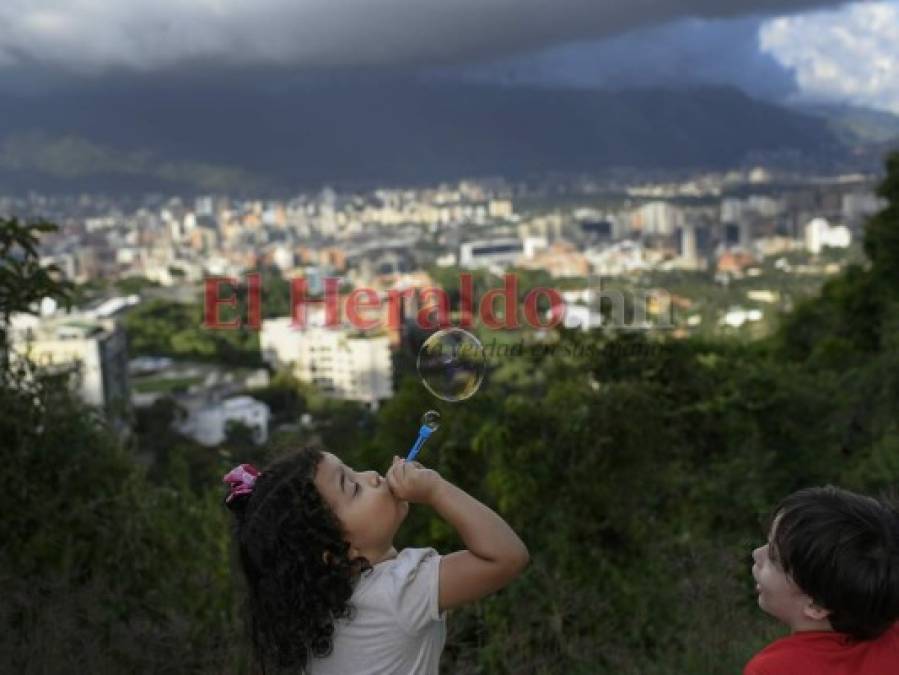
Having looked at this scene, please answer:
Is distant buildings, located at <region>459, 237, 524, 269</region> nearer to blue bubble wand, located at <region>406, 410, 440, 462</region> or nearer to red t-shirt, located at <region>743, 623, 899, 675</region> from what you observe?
blue bubble wand, located at <region>406, 410, 440, 462</region>

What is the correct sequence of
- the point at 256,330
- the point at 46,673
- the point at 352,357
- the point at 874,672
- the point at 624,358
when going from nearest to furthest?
the point at 874,672 < the point at 46,673 < the point at 624,358 < the point at 352,357 < the point at 256,330

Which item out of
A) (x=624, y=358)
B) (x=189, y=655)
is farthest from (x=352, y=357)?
(x=189, y=655)

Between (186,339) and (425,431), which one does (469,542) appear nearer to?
(425,431)

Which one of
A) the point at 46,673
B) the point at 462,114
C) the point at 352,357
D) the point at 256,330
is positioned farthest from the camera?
the point at 462,114

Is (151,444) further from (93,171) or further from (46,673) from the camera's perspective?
(93,171)

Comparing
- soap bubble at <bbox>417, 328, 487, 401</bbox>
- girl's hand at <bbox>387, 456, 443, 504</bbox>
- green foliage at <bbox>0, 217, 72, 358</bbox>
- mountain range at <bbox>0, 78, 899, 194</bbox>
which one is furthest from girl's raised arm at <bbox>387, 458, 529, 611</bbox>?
mountain range at <bbox>0, 78, 899, 194</bbox>

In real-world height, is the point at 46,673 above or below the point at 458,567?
below

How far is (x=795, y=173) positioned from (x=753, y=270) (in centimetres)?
2556

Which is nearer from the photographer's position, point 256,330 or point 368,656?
point 368,656

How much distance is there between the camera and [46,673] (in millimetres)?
2105

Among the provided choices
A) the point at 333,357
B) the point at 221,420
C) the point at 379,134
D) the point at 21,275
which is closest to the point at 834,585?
the point at 21,275

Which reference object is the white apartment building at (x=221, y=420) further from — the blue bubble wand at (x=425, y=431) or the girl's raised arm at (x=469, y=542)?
the girl's raised arm at (x=469, y=542)

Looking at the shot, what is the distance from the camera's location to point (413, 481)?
4.66 feet

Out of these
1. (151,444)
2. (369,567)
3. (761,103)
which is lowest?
(151,444)
